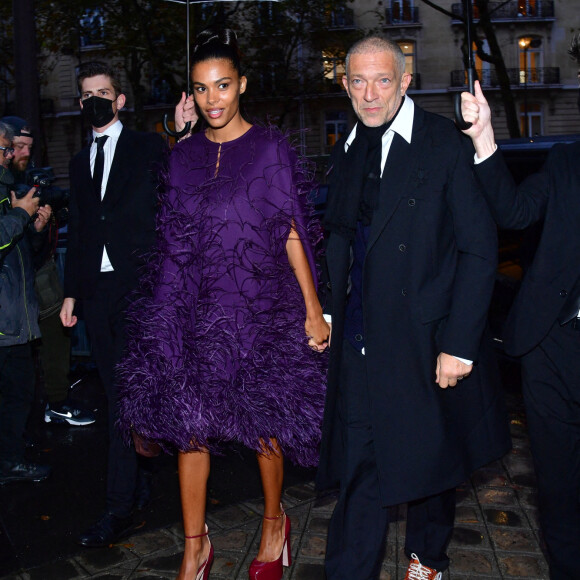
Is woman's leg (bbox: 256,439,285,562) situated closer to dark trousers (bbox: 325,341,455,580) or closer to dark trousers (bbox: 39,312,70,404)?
dark trousers (bbox: 325,341,455,580)

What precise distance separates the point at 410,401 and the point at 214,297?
91 centimetres

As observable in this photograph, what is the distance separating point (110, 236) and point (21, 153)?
5.55 ft

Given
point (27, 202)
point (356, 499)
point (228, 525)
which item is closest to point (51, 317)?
point (27, 202)

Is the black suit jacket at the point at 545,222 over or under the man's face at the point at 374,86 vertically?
under

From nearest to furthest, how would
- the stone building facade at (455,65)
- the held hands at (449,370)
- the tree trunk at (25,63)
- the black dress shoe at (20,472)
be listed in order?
the held hands at (449,370) → the black dress shoe at (20,472) → the tree trunk at (25,63) → the stone building facade at (455,65)

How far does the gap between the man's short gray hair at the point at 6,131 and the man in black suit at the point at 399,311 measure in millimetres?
2440

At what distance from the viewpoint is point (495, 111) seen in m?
39.8

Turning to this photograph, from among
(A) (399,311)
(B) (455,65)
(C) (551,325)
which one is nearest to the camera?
(C) (551,325)

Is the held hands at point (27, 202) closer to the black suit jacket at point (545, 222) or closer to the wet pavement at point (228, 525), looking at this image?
the wet pavement at point (228, 525)

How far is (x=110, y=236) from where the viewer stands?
4.07 metres

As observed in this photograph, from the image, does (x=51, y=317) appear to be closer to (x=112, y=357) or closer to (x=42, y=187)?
(x=42, y=187)

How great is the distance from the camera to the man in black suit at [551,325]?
294cm

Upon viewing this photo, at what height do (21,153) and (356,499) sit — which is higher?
(21,153)

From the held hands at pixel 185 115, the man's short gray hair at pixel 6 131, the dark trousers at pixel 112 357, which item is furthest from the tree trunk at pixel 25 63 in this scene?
the held hands at pixel 185 115
